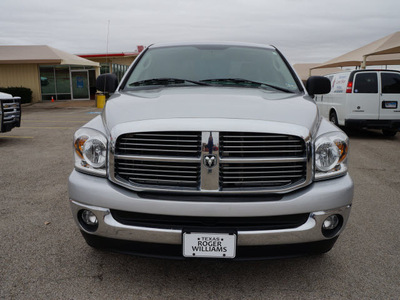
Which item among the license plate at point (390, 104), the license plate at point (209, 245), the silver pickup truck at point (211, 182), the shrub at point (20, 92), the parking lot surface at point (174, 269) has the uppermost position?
the silver pickup truck at point (211, 182)

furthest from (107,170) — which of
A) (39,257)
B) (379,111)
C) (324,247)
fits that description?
(379,111)

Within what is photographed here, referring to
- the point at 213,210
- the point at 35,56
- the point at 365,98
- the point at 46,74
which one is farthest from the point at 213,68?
the point at 46,74

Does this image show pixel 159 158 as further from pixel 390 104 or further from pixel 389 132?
pixel 389 132

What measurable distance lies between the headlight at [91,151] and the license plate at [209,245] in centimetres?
71

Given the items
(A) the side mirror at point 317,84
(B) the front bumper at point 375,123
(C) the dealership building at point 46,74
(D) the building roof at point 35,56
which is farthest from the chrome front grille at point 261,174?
(C) the dealership building at point 46,74

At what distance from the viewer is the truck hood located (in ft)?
7.70

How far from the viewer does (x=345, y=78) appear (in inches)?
399

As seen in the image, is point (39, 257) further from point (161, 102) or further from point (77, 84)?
point (77, 84)

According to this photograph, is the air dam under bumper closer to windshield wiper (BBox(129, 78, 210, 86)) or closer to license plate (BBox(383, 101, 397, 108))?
windshield wiper (BBox(129, 78, 210, 86))

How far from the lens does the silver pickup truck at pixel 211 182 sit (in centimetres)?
223

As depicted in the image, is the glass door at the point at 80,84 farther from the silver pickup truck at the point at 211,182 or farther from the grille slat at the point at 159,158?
the grille slat at the point at 159,158

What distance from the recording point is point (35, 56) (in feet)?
72.4

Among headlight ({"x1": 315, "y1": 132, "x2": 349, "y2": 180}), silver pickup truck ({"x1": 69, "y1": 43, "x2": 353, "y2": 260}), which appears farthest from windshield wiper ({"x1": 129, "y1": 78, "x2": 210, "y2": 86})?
headlight ({"x1": 315, "y1": 132, "x2": 349, "y2": 180})

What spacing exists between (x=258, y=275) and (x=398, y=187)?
3446 millimetres
